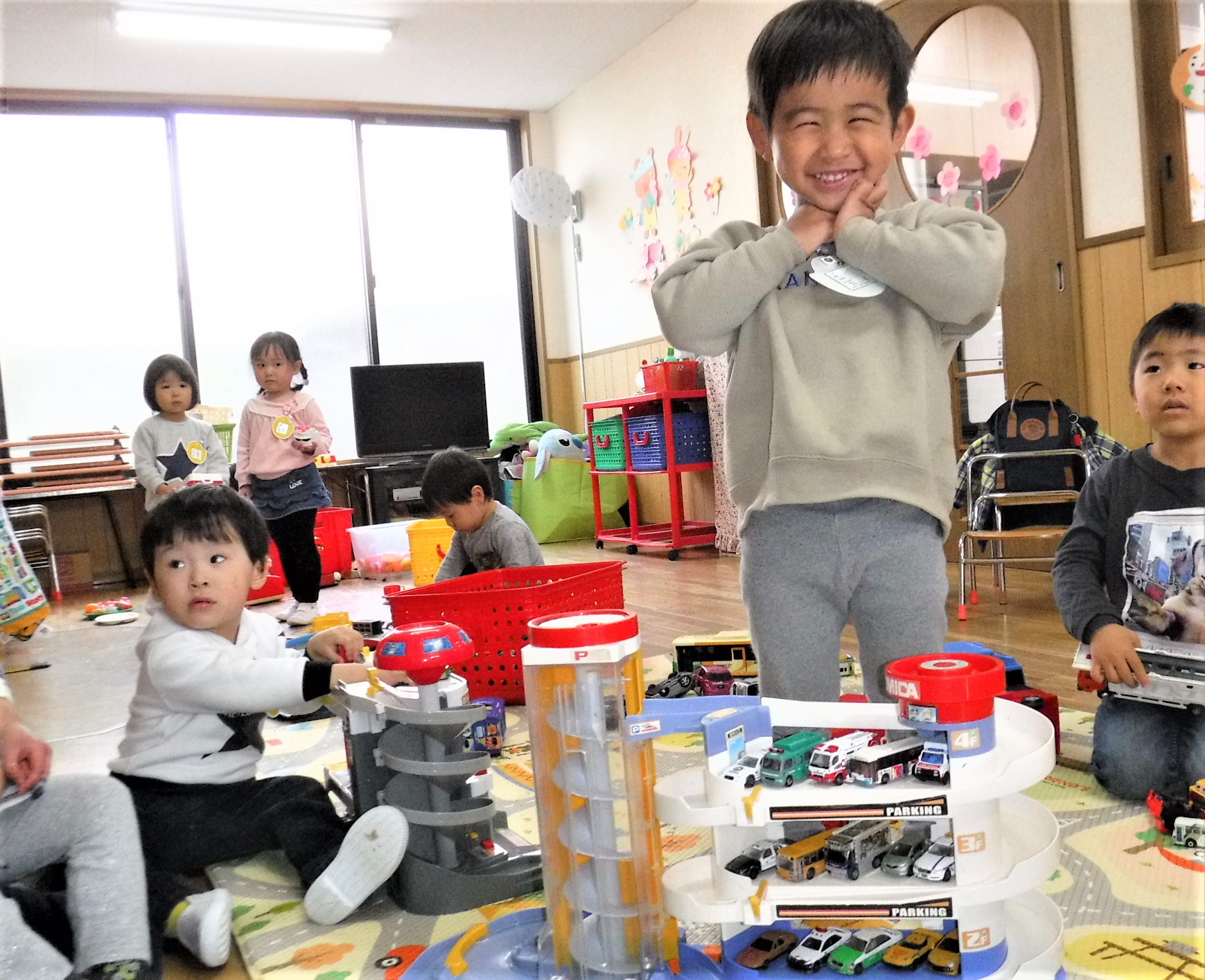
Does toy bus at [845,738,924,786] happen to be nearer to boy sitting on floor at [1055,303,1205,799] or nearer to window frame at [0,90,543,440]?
boy sitting on floor at [1055,303,1205,799]

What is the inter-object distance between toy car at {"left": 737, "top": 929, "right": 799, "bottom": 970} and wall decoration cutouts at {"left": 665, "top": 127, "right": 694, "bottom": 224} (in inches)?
169

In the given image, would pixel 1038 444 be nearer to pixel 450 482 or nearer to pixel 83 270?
pixel 450 482

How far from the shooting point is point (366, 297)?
6.00 m

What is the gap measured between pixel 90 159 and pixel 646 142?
9.63 ft

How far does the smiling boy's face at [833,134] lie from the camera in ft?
3.55

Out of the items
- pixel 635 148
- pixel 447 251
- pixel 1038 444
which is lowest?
pixel 1038 444

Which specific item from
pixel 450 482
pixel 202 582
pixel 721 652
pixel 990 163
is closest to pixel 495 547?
pixel 450 482

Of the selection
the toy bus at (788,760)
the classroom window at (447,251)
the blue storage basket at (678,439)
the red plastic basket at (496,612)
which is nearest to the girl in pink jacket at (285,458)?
the red plastic basket at (496,612)

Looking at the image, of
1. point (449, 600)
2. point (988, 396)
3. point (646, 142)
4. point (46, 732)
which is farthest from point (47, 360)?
point (988, 396)

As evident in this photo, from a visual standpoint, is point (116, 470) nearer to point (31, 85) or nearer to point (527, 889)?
point (31, 85)

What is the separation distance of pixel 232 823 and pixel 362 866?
269 millimetres

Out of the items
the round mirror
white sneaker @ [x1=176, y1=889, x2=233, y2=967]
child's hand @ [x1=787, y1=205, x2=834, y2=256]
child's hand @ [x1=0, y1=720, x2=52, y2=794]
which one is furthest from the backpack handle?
child's hand @ [x1=0, y1=720, x2=52, y2=794]

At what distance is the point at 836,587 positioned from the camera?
1104 mm

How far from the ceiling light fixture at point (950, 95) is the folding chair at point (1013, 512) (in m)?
1.27
